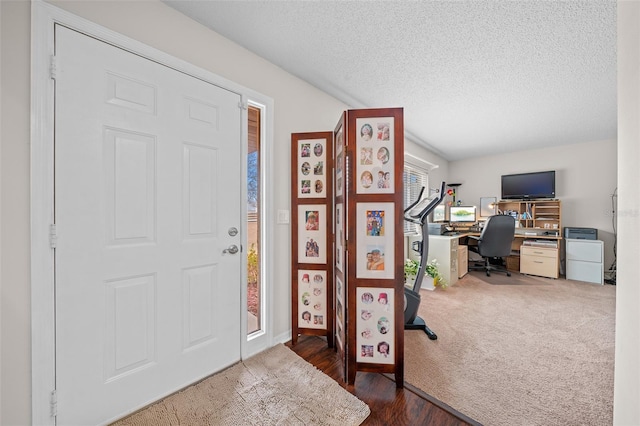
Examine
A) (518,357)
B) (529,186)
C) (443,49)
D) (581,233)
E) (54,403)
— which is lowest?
(518,357)

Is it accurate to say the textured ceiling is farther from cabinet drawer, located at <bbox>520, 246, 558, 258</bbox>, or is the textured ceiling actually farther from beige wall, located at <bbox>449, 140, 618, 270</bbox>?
cabinet drawer, located at <bbox>520, 246, 558, 258</bbox>

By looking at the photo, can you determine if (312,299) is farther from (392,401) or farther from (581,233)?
(581,233)

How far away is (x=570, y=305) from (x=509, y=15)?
3380mm

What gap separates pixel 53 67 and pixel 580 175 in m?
6.76

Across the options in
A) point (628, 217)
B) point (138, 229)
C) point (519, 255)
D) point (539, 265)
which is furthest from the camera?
point (519, 255)

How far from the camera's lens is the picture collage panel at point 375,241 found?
1508mm

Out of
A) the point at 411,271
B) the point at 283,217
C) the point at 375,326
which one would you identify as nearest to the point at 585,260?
the point at 411,271

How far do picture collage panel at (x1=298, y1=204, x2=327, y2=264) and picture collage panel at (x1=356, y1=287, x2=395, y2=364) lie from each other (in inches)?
21.7

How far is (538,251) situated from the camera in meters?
4.22

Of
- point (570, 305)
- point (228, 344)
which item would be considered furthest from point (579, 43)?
point (228, 344)

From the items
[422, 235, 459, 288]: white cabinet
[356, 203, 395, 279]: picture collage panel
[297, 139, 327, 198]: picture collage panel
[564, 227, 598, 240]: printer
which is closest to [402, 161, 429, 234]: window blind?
[422, 235, 459, 288]: white cabinet

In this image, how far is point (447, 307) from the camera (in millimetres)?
2842

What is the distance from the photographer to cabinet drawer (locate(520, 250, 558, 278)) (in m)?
4.08

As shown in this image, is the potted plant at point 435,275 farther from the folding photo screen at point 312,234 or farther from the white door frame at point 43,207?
the white door frame at point 43,207
